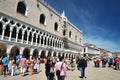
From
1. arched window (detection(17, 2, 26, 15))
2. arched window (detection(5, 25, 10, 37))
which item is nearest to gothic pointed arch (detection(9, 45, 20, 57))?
arched window (detection(5, 25, 10, 37))

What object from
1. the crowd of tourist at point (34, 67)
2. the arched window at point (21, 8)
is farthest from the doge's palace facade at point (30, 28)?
the crowd of tourist at point (34, 67)

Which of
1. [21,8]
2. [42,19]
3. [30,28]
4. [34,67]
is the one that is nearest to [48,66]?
[34,67]

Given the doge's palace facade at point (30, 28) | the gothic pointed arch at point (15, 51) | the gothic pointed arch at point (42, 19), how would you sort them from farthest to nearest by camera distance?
the gothic pointed arch at point (42, 19)
the gothic pointed arch at point (15, 51)
the doge's palace facade at point (30, 28)

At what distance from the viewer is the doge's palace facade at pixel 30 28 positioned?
24.3 meters

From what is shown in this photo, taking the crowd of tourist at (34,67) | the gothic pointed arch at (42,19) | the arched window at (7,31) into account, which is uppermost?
the gothic pointed arch at (42,19)

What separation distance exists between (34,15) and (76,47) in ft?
109

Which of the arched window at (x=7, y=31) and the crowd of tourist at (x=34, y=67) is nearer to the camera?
the crowd of tourist at (x=34, y=67)

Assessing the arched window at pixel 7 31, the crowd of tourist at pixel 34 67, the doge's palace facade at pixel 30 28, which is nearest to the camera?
the crowd of tourist at pixel 34 67

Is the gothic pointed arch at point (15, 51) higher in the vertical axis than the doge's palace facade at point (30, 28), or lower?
lower

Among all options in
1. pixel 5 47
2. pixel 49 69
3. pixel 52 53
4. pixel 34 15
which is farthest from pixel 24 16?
→ pixel 49 69

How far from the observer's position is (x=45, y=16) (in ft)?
119

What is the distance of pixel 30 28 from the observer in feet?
99.7

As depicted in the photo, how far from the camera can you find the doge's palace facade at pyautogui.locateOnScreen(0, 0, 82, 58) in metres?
24.3

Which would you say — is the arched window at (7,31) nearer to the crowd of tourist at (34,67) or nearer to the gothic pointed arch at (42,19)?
the gothic pointed arch at (42,19)
